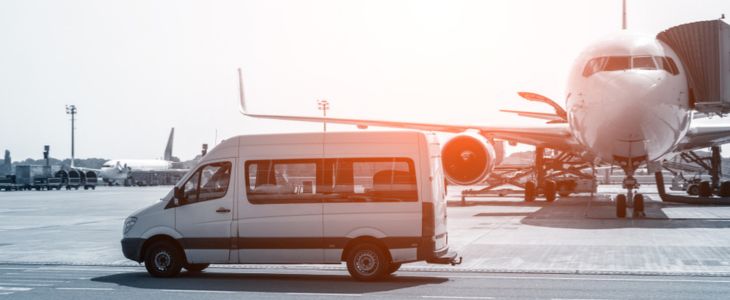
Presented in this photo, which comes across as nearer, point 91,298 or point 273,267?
point 91,298

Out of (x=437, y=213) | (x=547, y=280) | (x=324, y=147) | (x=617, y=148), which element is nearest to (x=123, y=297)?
(x=324, y=147)

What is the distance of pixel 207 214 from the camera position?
1226 centimetres

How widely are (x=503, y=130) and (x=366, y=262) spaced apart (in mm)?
16895

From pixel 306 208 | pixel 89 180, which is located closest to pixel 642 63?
pixel 306 208

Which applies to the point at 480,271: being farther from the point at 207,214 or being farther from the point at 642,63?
the point at 642,63

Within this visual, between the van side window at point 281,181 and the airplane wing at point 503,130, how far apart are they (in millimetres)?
14955

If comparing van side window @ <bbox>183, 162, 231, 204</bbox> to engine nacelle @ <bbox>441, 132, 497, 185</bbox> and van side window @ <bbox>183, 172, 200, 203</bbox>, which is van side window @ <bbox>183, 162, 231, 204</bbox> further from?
engine nacelle @ <bbox>441, 132, 497, 185</bbox>

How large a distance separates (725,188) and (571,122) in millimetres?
15816

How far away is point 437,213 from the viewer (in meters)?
11.5

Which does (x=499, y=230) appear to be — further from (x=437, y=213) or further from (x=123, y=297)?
(x=123, y=297)

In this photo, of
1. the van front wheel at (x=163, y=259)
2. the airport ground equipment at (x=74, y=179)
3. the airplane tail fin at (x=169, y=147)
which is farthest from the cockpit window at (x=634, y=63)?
the airplane tail fin at (x=169, y=147)

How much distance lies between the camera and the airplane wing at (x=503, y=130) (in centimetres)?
2702

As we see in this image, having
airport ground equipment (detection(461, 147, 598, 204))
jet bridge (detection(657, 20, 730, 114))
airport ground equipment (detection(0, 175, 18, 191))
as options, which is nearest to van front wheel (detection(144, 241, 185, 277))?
jet bridge (detection(657, 20, 730, 114))

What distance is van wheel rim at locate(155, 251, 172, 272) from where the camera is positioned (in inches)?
484
